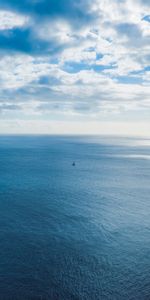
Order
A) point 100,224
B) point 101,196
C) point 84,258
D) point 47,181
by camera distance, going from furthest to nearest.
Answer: point 47,181, point 101,196, point 100,224, point 84,258

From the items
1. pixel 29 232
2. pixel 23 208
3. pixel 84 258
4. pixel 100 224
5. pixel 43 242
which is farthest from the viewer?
pixel 23 208

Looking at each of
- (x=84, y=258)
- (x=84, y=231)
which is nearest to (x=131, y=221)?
(x=84, y=231)

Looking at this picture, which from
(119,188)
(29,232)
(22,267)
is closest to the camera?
(22,267)

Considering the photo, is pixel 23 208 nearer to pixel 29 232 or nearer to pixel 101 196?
pixel 29 232

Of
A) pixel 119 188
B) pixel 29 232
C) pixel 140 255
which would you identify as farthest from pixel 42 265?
pixel 119 188

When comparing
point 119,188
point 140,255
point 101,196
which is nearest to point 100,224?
point 140,255

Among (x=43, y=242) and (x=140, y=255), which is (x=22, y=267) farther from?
(x=140, y=255)

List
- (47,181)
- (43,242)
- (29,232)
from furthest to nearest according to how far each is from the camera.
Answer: (47,181) → (29,232) → (43,242)

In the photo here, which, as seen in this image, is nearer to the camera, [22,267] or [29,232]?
[22,267]

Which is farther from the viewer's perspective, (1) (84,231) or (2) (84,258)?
(1) (84,231)
